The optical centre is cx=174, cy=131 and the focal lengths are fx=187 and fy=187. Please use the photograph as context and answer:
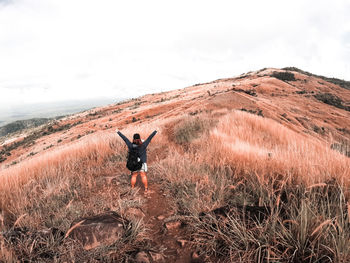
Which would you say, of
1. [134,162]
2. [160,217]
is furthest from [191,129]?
[160,217]

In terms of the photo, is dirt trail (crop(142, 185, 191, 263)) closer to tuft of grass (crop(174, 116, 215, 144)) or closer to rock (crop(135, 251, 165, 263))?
rock (crop(135, 251, 165, 263))

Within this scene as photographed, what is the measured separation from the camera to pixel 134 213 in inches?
108

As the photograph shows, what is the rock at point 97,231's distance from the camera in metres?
2.14

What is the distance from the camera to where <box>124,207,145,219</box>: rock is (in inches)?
105

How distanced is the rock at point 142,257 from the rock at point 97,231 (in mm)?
373

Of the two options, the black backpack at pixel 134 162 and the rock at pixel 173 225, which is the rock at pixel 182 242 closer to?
the rock at pixel 173 225

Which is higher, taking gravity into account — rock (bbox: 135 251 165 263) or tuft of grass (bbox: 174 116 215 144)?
tuft of grass (bbox: 174 116 215 144)

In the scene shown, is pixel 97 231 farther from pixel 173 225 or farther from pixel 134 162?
pixel 134 162

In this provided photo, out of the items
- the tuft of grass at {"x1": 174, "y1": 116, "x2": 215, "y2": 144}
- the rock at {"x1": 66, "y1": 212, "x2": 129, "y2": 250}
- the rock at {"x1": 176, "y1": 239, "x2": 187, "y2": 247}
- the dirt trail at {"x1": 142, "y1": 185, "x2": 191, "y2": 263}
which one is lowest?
the dirt trail at {"x1": 142, "y1": 185, "x2": 191, "y2": 263}

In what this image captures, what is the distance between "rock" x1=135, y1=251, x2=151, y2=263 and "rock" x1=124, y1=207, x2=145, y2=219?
720 millimetres

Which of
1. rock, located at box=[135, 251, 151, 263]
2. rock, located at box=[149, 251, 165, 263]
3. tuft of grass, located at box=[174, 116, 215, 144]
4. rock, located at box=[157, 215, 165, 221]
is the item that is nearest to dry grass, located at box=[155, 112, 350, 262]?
rock, located at box=[157, 215, 165, 221]

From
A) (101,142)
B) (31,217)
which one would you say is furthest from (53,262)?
(101,142)

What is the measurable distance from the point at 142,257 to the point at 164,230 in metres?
0.52

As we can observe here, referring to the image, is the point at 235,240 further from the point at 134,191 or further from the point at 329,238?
the point at 134,191
